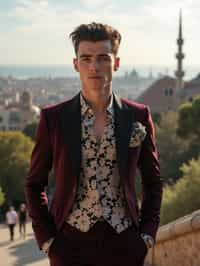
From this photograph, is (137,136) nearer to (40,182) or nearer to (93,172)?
(93,172)

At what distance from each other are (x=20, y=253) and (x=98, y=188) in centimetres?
1066

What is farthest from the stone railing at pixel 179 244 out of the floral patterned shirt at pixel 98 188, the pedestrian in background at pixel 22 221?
the pedestrian in background at pixel 22 221

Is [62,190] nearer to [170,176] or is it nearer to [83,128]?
[83,128]

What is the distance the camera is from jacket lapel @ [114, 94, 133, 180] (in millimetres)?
3029

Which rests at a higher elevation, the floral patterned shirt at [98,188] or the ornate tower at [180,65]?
the floral patterned shirt at [98,188]

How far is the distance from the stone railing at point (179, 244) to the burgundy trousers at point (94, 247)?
A: 3070 millimetres

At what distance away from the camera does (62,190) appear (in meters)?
3.04

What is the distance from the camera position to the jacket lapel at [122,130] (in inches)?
119

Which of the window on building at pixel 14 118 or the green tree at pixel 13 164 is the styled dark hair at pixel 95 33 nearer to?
Answer: the green tree at pixel 13 164

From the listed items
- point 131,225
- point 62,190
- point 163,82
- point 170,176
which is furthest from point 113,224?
point 163,82

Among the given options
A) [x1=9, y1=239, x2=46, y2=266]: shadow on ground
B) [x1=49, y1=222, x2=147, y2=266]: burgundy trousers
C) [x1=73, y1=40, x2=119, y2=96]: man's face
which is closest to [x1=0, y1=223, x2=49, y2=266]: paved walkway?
[x1=9, y1=239, x2=46, y2=266]: shadow on ground

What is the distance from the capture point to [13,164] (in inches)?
1334

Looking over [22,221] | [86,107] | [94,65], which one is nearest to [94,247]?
[86,107]

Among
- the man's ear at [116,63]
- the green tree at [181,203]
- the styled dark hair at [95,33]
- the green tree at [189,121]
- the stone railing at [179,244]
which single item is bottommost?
the green tree at [189,121]
